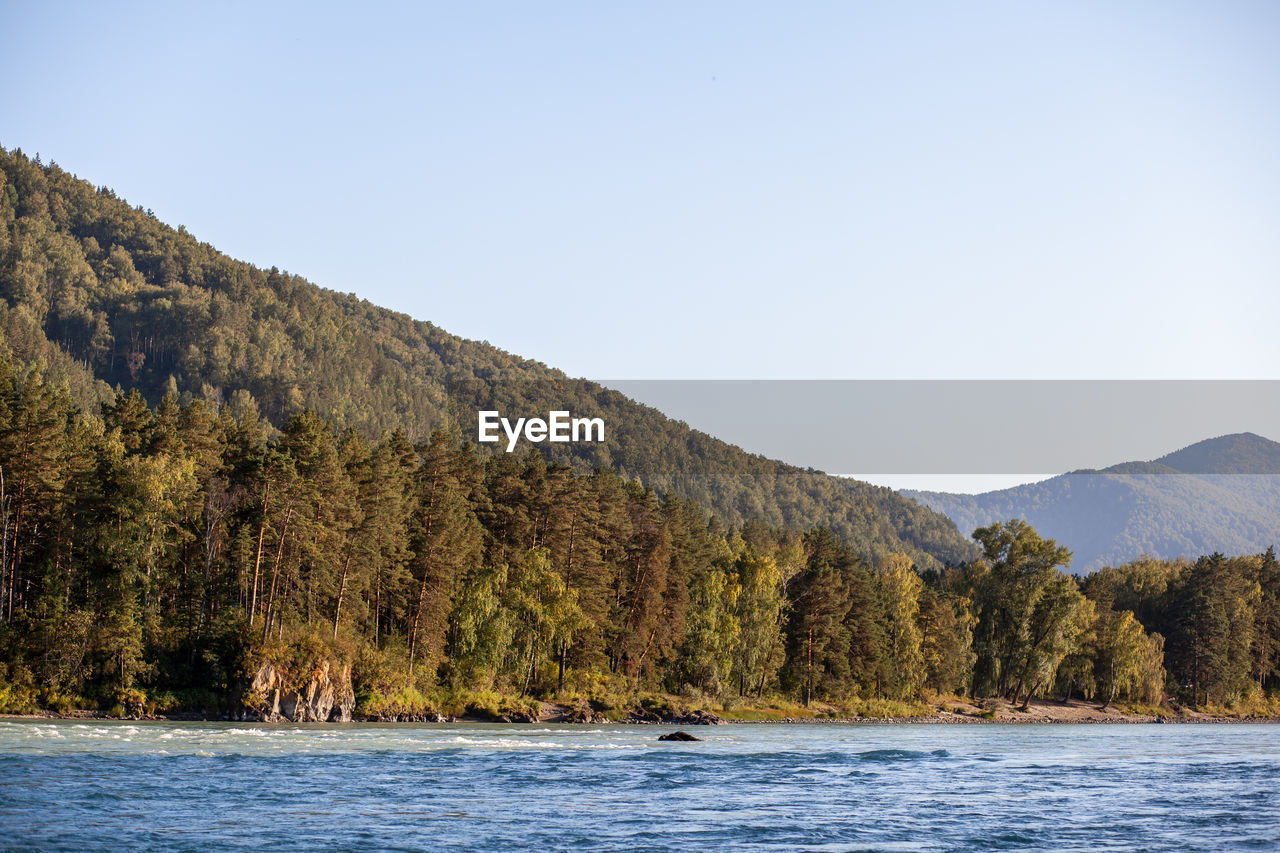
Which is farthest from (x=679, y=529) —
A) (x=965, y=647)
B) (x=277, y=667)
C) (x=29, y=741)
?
(x=29, y=741)

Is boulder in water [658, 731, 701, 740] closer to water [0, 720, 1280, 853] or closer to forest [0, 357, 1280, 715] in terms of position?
water [0, 720, 1280, 853]

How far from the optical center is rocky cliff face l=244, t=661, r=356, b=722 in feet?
217

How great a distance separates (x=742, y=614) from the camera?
100125 mm

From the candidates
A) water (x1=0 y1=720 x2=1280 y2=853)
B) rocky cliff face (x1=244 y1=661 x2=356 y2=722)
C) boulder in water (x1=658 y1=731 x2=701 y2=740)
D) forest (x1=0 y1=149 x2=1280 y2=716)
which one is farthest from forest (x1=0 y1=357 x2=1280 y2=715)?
boulder in water (x1=658 y1=731 x2=701 y2=740)

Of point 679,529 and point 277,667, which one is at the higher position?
point 679,529

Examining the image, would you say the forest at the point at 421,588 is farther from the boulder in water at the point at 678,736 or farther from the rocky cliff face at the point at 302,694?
the boulder in water at the point at 678,736

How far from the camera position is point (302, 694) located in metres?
67.5

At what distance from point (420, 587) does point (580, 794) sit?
4486cm

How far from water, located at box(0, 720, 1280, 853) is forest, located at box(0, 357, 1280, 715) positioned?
9.94 m

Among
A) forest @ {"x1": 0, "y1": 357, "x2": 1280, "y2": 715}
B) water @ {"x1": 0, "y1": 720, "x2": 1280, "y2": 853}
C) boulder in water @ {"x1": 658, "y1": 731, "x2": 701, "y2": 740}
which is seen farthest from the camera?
forest @ {"x1": 0, "y1": 357, "x2": 1280, "y2": 715}

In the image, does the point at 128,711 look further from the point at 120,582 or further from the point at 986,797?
the point at 986,797

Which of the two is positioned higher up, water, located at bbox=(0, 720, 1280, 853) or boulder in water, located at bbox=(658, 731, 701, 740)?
water, located at bbox=(0, 720, 1280, 853)

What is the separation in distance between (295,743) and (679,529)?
58.2m

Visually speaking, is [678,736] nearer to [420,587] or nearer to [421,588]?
[421,588]
